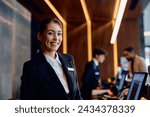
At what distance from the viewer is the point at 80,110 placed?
130 cm

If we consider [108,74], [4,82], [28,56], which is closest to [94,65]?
[4,82]

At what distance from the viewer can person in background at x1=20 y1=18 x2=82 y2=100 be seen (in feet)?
4.17

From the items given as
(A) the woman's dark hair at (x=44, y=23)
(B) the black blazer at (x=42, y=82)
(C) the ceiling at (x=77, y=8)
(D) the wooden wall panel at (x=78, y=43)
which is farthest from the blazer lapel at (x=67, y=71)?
(D) the wooden wall panel at (x=78, y=43)

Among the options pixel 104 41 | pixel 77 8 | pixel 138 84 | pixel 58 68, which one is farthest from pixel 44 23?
pixel 104 41

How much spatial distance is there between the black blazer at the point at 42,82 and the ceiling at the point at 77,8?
3311 millimetres

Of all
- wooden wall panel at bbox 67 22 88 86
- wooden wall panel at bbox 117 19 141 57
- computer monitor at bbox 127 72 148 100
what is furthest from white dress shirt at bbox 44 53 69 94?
wooden wall panel at bbox 67 22 88 86

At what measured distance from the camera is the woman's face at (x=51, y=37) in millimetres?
1327

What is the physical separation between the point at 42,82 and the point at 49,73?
0.06 m

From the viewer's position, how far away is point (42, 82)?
129 cm

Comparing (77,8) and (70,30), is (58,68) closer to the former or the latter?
(77,8)

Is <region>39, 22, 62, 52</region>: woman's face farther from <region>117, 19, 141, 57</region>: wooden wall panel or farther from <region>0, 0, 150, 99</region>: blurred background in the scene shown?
<region>117, 19, 141, 57</region>: wooden wall panel

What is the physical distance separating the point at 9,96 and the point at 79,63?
2.67 metres

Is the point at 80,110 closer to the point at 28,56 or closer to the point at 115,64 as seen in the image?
the point at 28,56

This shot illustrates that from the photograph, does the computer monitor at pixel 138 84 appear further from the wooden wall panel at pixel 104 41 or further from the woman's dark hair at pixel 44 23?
the wooden wall panel at pixel 104 41
